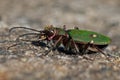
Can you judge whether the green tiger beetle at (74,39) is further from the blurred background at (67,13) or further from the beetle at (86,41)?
the blurred background at (67,13)

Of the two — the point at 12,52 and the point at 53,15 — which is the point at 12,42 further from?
the point at 53,15

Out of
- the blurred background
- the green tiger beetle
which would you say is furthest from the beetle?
the blurred background

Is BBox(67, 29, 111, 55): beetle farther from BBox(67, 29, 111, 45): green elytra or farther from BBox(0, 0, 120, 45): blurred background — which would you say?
BBox(0, 0, 120, 45): blurred background

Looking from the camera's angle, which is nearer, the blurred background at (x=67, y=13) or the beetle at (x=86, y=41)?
the beetle at (x=86, y=41)

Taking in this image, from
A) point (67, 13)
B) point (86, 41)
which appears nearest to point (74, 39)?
point (86, 41)

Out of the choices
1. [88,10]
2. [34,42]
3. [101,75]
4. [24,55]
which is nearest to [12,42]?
A: [34,42]

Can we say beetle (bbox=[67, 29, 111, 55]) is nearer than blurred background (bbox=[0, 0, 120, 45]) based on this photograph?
Yes

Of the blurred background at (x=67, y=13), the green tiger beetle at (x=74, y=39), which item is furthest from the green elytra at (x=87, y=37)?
the blurred background at (x=67, y=13)

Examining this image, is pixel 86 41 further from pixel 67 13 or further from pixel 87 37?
pixel 67 13
